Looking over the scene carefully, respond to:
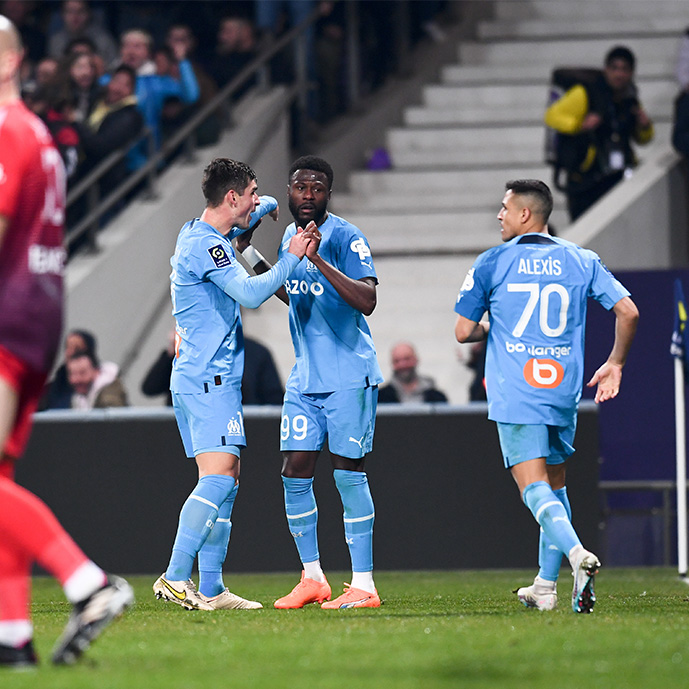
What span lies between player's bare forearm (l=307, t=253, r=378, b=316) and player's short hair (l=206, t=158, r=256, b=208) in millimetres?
584

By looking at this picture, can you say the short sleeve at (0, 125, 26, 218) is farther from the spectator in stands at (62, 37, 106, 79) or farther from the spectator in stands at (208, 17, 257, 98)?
the spectator in stands at (208, 17, 257, 98)

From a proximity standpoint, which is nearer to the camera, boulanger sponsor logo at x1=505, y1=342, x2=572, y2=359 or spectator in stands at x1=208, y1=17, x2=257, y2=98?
boulanger sponsor logo at x1=505, y1=342, x2=572, y2=359

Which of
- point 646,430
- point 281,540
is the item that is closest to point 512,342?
point 281,540

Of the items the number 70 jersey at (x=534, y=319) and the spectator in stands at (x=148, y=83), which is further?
the spectator in stands at (x=148, y=83)

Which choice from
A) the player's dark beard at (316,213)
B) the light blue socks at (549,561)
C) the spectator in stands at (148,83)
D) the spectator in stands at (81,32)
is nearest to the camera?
the light blue socks at (549,561)

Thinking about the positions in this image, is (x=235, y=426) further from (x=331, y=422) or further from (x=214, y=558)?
(x=214, y=558)

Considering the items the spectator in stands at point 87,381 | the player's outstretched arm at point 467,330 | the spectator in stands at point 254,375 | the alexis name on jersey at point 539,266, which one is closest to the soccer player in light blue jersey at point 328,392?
the player's outstretched arm at point 467,330

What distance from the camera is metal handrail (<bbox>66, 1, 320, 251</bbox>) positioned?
1443 cm

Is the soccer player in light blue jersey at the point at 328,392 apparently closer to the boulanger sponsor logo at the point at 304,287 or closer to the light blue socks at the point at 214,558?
the boulanger sponsor logo at the point at 304,287

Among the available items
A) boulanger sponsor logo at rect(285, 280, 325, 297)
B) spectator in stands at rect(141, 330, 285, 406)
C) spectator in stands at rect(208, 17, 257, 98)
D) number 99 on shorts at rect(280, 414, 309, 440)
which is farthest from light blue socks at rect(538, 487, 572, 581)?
spectator in stands at rect(208, 17, 257, 98)

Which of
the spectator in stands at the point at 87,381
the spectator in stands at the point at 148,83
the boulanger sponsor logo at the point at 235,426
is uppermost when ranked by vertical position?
the spectator in stands at the point at 148,83

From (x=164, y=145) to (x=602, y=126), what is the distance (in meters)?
4.36

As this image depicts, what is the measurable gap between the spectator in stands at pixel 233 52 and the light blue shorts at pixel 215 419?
978 cm

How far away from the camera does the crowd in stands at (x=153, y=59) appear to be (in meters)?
14.6
